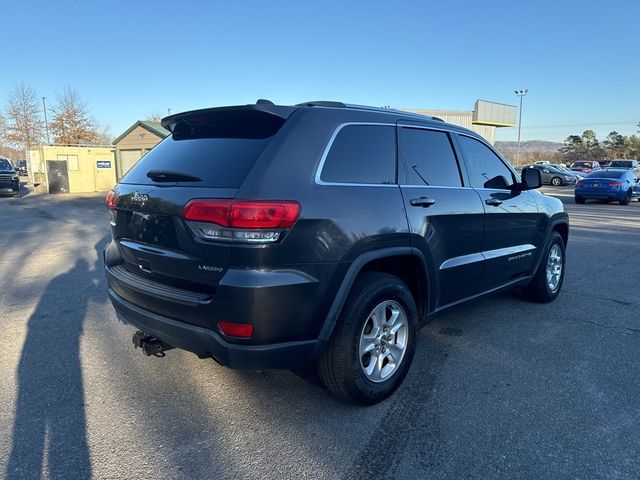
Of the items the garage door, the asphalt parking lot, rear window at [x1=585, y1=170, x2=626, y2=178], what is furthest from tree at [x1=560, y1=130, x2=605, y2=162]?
the asphalt parking lot

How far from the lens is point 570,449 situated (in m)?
2.56

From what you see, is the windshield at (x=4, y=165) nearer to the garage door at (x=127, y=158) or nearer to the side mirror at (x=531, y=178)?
the garage door at (x=127, y=158)

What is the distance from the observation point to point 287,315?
249 centimetres

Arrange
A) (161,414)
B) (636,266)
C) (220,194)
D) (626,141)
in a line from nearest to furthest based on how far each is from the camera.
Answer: (220,194), (161,414), (636,266), (626,141)

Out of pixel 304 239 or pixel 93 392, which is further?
pixel 93 392

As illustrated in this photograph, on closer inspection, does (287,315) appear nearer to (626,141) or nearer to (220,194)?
(220,194)

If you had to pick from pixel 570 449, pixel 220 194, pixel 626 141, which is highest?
pixel 626 141

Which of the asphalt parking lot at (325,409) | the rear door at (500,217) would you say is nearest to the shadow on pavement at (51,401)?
the asphalt parking lot at (325,409)

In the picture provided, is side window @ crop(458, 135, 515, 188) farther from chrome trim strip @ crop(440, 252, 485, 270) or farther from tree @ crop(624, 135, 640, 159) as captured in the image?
tree @ crop(624, 135, 640, 159)

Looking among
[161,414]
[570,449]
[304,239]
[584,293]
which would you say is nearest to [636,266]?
[584,293]

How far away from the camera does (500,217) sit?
166 inches

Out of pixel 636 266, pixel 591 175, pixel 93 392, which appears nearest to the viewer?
pixel 93 392

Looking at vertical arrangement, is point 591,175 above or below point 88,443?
above

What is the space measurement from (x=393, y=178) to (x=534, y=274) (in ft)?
8.77
